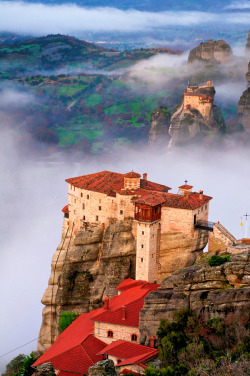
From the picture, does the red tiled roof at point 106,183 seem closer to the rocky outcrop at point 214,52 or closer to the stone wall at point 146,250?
the stone wall at point 146,250

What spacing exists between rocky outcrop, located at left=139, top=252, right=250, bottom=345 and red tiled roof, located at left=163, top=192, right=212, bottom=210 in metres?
8.25

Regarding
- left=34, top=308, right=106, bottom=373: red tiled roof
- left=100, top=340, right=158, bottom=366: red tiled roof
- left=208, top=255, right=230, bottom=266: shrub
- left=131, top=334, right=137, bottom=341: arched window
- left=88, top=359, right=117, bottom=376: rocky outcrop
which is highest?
left=208, top=255, right=230, bottom=266: shrub

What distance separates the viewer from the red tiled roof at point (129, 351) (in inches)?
1601

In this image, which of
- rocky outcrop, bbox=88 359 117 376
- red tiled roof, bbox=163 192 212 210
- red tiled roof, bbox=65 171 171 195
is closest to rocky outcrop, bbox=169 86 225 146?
red tiled roof, bbox=65 171 171 195

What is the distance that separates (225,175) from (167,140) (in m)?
12.7

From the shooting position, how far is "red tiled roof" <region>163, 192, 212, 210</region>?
54219mm

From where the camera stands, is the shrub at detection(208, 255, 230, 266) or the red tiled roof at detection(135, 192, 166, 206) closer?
the shrub at detection(208, 255, 230, 266)

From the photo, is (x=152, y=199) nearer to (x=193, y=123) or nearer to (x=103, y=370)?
(x=103, y=370)

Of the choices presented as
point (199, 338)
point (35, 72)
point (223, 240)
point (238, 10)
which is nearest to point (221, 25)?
point (238, 10)

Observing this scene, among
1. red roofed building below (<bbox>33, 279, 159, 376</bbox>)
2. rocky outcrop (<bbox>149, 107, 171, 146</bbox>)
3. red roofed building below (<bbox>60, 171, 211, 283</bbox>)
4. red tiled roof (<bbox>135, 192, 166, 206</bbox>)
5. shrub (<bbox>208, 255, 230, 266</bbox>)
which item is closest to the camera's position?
red roofed building below (<bbox>33, 279, 159, 376</bbox>)

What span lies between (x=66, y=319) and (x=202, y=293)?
18033 millimetres

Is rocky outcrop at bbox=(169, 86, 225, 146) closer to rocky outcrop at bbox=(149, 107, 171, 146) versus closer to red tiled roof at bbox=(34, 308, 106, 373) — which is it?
rocky outcrop at bbox=(149, 107, 171, 146)

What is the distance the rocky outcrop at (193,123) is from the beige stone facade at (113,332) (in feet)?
234

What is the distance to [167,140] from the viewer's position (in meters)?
134
